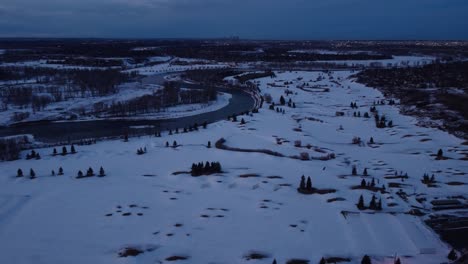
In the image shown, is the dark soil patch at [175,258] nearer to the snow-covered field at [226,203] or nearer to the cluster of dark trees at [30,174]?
the snow-covered field at [226,203]

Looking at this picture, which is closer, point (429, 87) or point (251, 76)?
point (429, 87)

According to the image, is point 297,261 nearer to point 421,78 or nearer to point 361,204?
point 361,204

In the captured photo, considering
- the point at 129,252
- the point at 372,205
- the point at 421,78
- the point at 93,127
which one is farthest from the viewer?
the point at 421,78

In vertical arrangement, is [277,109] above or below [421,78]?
below

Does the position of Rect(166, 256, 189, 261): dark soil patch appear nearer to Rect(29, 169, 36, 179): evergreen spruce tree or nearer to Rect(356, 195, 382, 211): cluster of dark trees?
Rect(356, 195, 382, 211): cluster of dark trees

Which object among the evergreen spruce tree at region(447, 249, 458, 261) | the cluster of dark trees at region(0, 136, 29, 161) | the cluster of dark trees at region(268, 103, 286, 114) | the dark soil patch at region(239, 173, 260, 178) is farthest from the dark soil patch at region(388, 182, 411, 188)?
the cluster of dark trees at region(0, 136, 29, 161)

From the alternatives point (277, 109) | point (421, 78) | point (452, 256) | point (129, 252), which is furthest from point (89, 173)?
point (421, 78)
